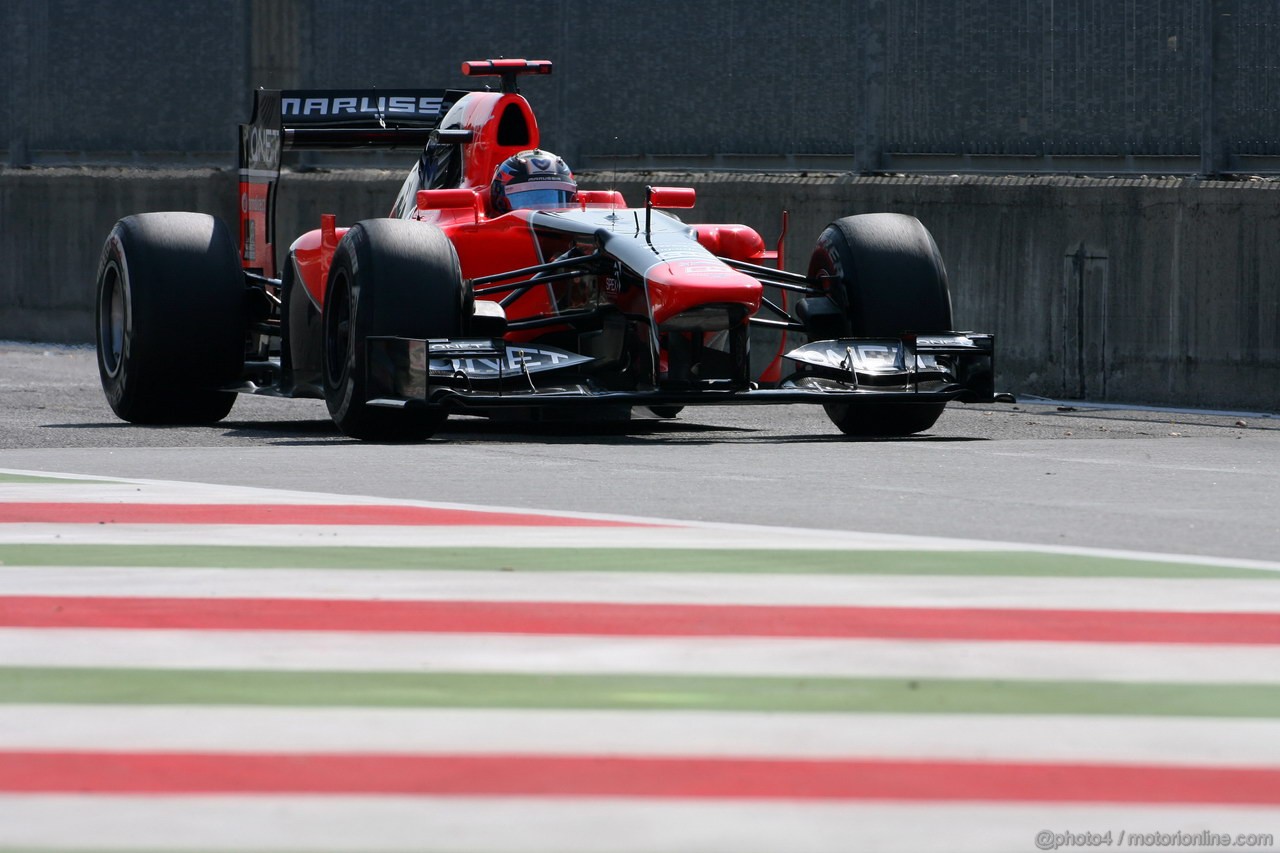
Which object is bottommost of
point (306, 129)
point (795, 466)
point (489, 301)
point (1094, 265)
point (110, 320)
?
point (795, 466)

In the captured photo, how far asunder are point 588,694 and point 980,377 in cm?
738

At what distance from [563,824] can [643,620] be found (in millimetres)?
1975

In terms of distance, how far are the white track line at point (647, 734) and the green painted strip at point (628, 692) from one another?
7 cm

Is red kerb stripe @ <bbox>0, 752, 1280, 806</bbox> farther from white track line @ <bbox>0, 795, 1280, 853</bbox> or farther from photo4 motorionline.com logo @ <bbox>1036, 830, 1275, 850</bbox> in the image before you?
photo4 motorionline.com logo @ <bbox>1036, 830, 1275, 850</bbox>

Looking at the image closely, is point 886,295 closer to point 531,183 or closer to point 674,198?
point 674,198

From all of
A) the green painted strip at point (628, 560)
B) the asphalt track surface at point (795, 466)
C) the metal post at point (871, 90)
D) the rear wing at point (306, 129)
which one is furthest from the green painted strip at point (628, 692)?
the metal post at point (871, 90)

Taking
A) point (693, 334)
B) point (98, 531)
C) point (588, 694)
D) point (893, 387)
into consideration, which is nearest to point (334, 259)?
point (693, 334)

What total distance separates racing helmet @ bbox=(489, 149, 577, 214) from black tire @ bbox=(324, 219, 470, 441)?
1.41 metres

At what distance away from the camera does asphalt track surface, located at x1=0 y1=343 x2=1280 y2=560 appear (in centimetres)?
798

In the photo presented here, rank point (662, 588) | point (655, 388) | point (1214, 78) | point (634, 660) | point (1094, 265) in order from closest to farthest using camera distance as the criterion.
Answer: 1. point (634, 660)
2. point (662, 588)
3. point (655, 388)
4. point (1214, 78)
5. point (1094, 265)

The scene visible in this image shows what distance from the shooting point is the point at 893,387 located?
11.8 metres

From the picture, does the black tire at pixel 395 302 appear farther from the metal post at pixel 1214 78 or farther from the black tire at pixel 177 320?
the metal post at pixel 1214 78

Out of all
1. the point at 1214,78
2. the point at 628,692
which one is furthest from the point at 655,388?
the point at 628,692

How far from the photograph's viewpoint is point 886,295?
12203 mm
